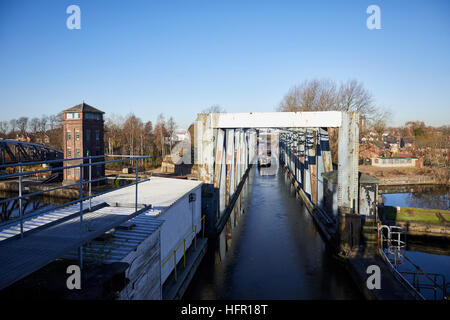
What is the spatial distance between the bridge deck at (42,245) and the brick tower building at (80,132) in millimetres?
26906

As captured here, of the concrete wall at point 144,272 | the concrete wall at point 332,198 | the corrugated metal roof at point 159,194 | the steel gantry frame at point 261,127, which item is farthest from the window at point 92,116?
the concrete wall at point 144,272

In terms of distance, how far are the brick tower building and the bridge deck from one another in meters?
26.9

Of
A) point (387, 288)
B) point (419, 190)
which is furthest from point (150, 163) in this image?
point (387, 288)

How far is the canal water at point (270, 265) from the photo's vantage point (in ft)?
28.1

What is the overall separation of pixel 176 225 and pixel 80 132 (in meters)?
25.1

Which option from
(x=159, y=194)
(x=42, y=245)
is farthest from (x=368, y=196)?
(x=42, y=245)

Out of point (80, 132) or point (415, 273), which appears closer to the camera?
point (415, 273)

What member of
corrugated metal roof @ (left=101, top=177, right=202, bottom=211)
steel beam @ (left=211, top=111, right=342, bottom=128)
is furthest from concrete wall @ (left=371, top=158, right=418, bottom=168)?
corrugated metal roof @ (left=101, top=177, right=202, bottom=211)

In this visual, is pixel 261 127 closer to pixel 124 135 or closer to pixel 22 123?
pixel 124 135

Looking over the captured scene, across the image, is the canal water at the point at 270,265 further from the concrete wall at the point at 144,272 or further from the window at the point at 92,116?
the window at the point at 92,116

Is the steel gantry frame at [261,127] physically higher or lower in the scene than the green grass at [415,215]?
higher

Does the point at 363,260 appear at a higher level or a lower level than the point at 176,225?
lower

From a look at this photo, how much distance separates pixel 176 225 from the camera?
848 cm

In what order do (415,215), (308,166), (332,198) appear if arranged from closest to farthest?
1. (332,198)
2. (415,215)
3. (308,166)
